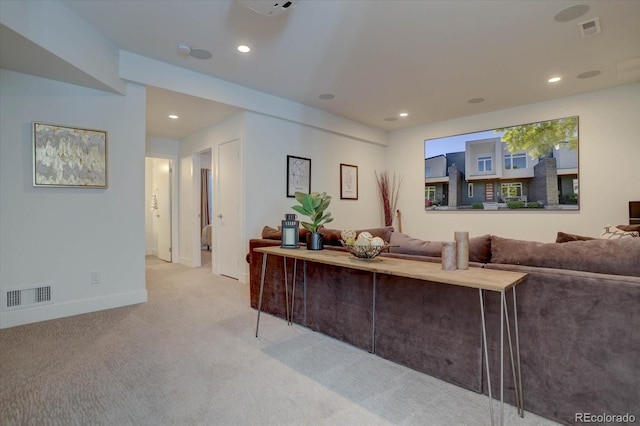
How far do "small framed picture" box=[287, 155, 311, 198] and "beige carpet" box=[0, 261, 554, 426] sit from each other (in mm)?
2451

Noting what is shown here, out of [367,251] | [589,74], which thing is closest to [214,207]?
[367,251]

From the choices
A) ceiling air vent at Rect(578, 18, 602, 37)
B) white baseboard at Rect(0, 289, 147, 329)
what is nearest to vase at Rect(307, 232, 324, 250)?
white baseboard at Rect(0, 289, 147, 329)

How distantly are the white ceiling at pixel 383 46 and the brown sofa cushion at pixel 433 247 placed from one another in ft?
6.25

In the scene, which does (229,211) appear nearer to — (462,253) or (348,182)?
(348,182)

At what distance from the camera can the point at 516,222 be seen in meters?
5.00

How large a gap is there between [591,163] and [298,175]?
4.20 metres

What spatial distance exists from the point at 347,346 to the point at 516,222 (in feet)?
13.3

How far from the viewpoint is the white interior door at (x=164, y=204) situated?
19.8 feet

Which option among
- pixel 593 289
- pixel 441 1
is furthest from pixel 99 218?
pixel 593 289

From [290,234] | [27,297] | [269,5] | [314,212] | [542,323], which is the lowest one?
[27,297]

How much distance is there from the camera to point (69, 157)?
10.0ft

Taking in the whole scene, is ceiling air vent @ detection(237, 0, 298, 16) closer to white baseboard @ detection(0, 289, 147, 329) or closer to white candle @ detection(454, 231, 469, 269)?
white candle @ detection(454, 231, 469, 269)

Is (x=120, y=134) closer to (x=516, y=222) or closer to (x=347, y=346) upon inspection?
(x=347, y=346)

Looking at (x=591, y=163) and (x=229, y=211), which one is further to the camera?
(x=229, y=211)
